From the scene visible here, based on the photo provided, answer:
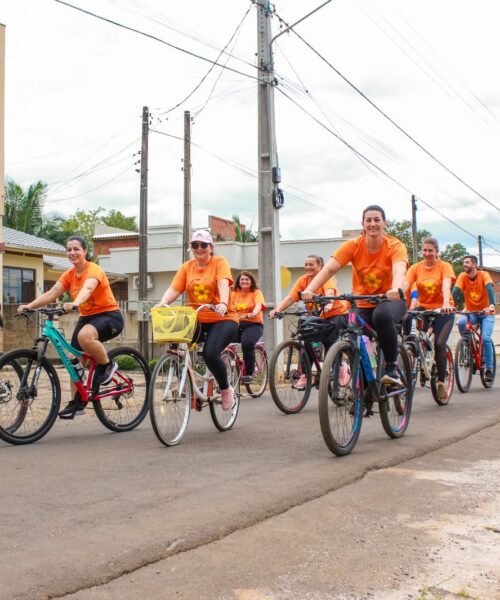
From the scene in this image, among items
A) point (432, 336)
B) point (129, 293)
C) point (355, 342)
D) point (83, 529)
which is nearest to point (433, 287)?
point (432, 336)

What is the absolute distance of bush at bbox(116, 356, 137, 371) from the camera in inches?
302

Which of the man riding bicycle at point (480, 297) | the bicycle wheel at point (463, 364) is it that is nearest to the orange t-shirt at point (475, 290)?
the man riding bicycle at point (480, 297)

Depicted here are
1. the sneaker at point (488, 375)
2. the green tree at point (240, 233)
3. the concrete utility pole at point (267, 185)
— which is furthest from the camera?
the green tree at point (240, 233)

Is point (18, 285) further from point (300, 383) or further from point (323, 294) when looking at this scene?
point (300, 383)

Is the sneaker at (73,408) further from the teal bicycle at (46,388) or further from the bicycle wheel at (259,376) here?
the bicycle wheel at (259,376)

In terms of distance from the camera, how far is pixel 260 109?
51.0 feet

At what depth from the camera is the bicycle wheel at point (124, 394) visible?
7469mm

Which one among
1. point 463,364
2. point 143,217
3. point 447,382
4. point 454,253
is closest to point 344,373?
point 447,382

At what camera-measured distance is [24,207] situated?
124ft

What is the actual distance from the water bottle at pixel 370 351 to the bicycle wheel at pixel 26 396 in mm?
2824

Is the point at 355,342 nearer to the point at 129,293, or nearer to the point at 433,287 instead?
the point at 433,287

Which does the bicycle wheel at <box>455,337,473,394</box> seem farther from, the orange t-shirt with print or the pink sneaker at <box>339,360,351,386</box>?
the orange t-shirt with print

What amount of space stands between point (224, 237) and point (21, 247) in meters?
25.1

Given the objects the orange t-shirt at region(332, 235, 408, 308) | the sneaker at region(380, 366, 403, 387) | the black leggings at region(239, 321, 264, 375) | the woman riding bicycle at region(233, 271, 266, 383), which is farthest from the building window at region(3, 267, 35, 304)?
the sneaker at region(380, 366, 403, 387)
